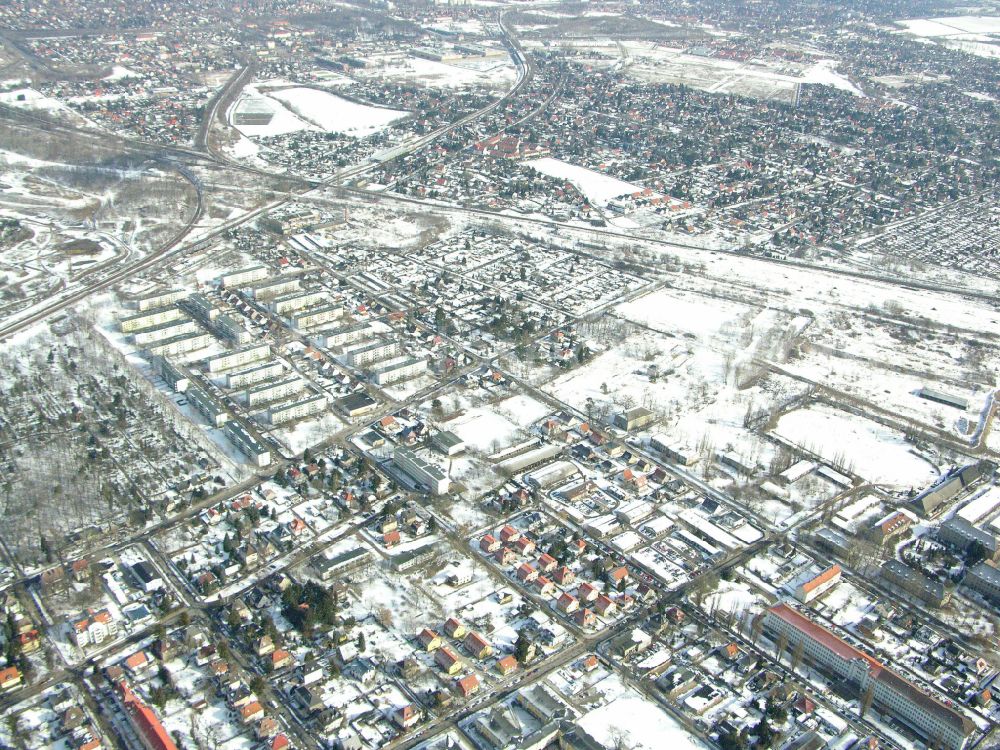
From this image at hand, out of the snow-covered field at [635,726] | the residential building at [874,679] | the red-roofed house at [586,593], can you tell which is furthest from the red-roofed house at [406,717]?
the residential building at [874,679]

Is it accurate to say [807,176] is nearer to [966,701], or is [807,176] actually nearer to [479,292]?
[479,292]

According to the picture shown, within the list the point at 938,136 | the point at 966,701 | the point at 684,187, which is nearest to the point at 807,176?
the point at 684,187

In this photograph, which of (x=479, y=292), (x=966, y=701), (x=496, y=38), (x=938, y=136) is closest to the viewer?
(x=966, y=701)


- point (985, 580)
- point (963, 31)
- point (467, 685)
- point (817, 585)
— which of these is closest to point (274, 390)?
point (467, 685)

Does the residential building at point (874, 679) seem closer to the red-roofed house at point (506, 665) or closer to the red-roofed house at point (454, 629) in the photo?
the red-roofed house at point (506, 665)

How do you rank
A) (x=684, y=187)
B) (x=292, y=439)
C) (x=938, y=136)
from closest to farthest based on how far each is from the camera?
(x=292, y=439)
(x=684, y=187)
(x=938, y=136)

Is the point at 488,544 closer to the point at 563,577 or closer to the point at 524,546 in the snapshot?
the point at 524,546
